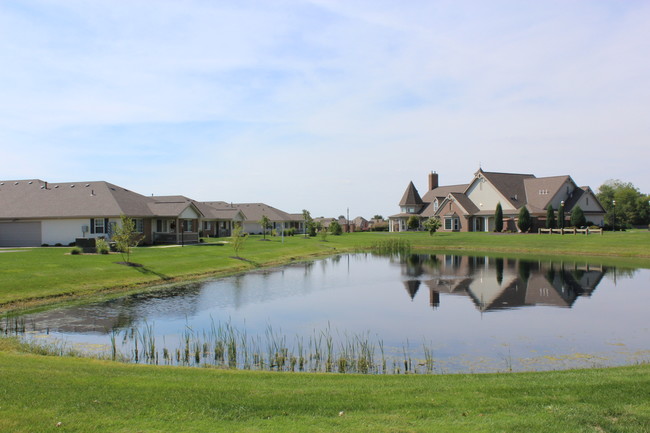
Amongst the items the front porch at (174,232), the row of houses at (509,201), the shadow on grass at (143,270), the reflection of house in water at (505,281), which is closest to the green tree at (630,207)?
the row of houses at (509,201)

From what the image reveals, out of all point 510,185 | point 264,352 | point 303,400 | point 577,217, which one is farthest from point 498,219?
point 303,400

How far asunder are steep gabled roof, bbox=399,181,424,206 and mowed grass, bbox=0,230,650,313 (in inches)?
925

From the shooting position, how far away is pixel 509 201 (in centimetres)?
7525

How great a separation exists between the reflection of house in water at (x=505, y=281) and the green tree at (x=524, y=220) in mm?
25292

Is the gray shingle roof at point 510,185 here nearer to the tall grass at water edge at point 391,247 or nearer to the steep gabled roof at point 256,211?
the tall grass at water edge at point 391,247

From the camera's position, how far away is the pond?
543 inches

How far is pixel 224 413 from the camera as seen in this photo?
7895mm

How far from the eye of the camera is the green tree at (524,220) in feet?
226

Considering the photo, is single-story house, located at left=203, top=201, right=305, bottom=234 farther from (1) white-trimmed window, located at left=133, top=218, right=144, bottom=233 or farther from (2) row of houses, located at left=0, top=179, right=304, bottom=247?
(1) white-trimmed window, located at left=133, top=218, right=144, bottom=233

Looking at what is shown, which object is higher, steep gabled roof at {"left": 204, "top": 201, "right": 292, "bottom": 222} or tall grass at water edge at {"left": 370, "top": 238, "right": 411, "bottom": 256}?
steep gabled roof at {"left": 204, "top": 201, "right": 292, "bottom": 222}

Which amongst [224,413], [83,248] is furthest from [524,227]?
[224,413]

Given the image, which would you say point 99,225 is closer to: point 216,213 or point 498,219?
point 216,213

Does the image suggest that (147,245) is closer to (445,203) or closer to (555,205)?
(445,203)

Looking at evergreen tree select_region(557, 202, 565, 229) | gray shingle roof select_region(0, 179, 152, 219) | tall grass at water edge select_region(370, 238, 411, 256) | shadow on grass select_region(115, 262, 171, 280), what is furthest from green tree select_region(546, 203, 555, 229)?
shadow on grass select_region(115, 262, 171, 280)
